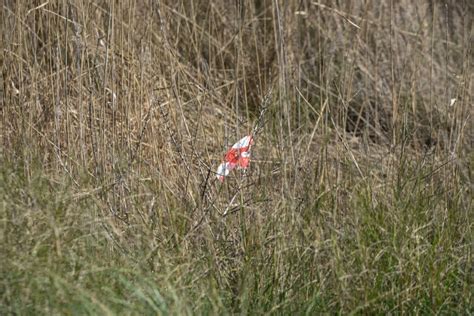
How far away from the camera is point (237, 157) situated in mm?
4086

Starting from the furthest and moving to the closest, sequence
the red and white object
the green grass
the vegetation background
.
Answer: the red and white object
the vegetation background
the green grass

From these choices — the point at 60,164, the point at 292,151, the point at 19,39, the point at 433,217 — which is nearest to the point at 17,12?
the point at 19,39

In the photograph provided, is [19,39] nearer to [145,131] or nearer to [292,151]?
[145,131]

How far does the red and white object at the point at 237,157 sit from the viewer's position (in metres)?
4.04

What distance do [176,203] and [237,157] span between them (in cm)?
30

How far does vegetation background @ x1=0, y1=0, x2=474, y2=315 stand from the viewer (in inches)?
132

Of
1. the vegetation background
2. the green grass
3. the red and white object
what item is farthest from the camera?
the red and white object

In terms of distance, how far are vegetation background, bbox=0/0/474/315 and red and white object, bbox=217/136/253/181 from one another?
71 millimetres

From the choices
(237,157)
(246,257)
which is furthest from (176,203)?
(246,257)

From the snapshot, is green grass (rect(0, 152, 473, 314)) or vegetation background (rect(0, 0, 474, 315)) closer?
green grass (rect(0, 152, 473, 314))

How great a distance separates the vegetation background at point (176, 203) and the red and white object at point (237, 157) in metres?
0.07

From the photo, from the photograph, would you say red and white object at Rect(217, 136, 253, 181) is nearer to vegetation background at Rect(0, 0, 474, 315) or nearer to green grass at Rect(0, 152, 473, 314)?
vegetation background at Rect(0, 0, 474, 315)

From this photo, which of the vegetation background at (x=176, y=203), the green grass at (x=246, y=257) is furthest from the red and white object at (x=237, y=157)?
the green grass at (x=246, y=257)

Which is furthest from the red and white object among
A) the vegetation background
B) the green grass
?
the green grass
